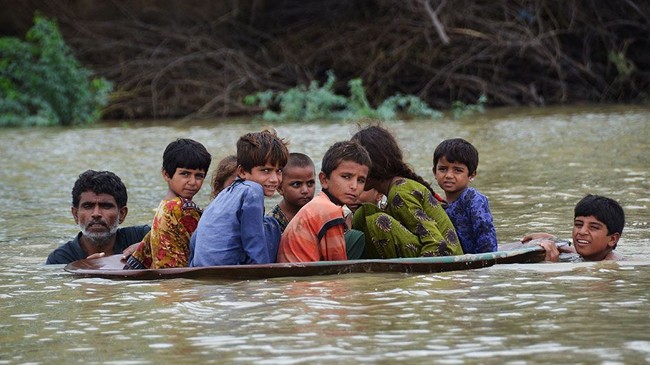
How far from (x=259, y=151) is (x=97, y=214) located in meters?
1.37

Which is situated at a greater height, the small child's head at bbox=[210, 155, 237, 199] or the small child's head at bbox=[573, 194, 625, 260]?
the small child's head at bbox=[210, 155, 237, 199]

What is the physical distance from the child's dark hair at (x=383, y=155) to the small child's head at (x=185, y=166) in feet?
2.76

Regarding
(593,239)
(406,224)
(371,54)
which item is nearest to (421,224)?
(406,224)

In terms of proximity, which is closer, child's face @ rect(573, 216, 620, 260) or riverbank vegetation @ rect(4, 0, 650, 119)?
child's face @ rect(573, 216, 620, 260)

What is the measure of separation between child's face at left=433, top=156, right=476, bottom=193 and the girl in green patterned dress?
356mm

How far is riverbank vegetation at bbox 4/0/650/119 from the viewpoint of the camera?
20.4m

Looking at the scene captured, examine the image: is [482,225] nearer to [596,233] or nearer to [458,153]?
[458,153]

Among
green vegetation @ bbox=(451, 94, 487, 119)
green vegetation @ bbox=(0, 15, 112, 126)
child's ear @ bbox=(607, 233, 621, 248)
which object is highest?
green vegetation @ bbox=(0, 15, 112, 126)

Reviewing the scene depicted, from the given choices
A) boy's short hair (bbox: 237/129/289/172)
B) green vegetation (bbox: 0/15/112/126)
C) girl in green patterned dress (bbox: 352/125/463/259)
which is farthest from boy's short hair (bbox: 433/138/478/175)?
green vegetation (bbox: 0/15/112/126)

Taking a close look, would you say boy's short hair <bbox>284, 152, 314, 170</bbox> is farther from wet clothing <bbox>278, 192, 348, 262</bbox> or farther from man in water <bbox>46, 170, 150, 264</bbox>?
man in water <bbox>46, 170, 150, 264</bbox>

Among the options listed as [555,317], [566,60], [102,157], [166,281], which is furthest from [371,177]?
[566,60]

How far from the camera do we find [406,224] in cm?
640

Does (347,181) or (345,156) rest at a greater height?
(345,156)

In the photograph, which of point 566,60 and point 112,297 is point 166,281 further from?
point 566,60
